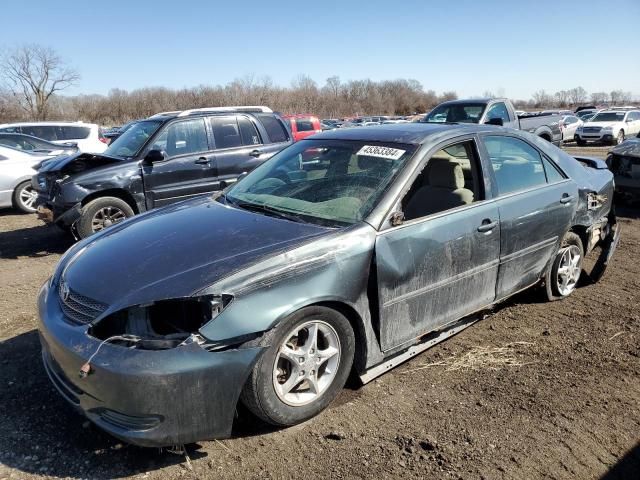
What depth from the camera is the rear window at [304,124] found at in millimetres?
15312

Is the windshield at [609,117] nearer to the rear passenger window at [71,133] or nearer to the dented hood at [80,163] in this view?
the rear passenger window at [71,133]

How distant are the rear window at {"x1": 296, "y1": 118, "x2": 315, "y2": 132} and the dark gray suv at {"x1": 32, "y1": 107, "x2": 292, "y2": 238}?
744cm

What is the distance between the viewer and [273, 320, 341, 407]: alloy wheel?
8.82 ft

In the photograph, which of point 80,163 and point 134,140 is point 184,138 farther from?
point 80,163

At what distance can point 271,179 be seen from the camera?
12.7ft

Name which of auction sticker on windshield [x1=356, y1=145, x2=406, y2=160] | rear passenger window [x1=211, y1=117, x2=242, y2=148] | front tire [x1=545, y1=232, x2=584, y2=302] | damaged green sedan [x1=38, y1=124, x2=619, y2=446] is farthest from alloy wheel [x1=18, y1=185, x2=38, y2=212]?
front tire [x1=545, y1=232, x2=584, y2=302]

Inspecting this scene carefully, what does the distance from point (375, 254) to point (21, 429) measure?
7.33 feet

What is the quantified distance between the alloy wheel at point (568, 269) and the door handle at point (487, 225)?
50.7 inches

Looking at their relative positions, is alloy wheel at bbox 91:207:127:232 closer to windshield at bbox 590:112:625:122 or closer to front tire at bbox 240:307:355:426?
front tire at bbox 240:307:355:426

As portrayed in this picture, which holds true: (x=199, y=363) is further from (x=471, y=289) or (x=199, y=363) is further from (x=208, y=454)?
(x=471, y=289)

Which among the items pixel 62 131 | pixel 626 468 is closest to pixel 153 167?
pixel 626 468

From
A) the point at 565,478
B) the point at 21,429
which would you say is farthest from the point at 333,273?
the point at 21,429

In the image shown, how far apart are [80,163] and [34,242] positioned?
1.55 metres

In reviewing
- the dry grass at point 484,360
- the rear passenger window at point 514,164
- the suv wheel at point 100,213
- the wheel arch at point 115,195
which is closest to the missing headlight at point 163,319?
the dry grass at point 484,360
